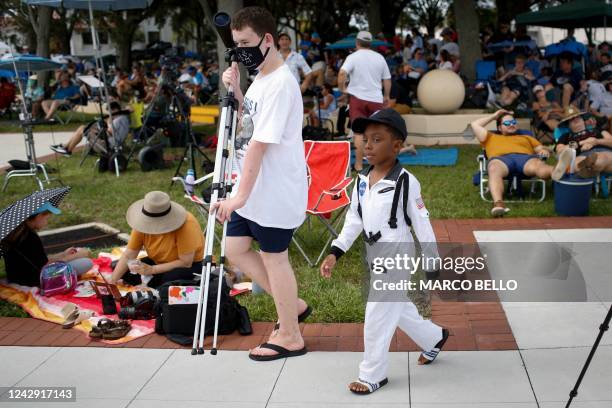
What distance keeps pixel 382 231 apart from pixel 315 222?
404 centimetres

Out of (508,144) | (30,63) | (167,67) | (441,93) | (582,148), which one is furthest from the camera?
(30,63)

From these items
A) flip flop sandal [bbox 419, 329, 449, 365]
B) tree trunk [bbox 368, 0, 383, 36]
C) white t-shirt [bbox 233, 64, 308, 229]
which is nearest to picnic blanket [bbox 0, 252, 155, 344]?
white t-shirt [bbox 233, 64, 308, 229]

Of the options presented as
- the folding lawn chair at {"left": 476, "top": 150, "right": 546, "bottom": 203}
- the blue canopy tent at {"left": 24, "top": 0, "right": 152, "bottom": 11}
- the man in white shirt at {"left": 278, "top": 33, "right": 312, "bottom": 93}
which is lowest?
the folding lawn chair at {"left": 476, "top": 150, "right": 546, "bottom": 203}

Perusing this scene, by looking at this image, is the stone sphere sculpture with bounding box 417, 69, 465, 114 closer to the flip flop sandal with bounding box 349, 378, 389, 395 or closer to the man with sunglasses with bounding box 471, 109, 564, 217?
the man with sunglasses with bounding box 471, 109, 564, 217

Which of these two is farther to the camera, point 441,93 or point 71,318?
point 441,93

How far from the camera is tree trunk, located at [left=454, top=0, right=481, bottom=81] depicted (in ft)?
51.7

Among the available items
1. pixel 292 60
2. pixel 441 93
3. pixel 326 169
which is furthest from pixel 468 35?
pixel 326 169

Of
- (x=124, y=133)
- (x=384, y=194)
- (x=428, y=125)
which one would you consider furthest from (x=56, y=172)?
(x=384, y=194)

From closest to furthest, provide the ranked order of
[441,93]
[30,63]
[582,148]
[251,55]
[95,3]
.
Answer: [251,55] < [582,148] < [95,3] < [441,93] < [30,63]

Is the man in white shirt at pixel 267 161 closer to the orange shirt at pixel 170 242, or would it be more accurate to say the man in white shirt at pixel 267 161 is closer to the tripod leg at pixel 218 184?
the tripod leg at pixel 218 184

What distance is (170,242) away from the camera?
5797 mm

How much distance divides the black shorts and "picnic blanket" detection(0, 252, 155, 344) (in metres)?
1.18

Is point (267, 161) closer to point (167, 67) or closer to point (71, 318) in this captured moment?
point (71, 318)

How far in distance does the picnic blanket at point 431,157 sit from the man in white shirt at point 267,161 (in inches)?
277
